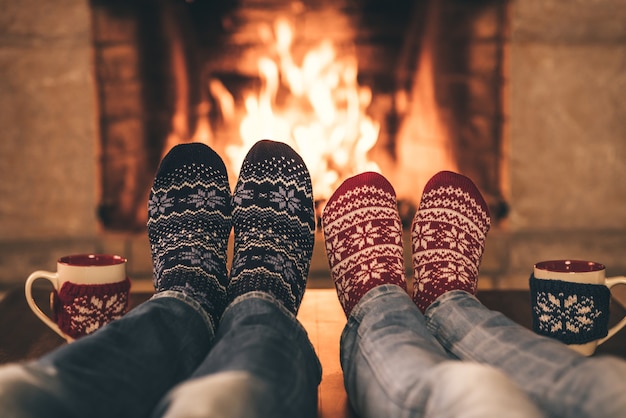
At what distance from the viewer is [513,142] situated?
5.40 feet

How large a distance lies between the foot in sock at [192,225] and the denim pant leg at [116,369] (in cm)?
10

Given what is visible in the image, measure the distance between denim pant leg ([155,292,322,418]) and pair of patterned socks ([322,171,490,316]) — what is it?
285 millimetres

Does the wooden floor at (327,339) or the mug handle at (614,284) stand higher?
the mug handle at (614,284)

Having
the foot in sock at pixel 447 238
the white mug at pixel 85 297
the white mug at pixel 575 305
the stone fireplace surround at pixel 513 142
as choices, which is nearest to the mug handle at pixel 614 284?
the white mug at pixel 575 305

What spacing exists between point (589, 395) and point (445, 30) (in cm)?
128

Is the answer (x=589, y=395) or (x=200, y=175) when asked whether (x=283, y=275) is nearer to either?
(x=200, y=175)

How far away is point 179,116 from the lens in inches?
64.7

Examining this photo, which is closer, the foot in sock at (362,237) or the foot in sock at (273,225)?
the foot in sock at (273,225)

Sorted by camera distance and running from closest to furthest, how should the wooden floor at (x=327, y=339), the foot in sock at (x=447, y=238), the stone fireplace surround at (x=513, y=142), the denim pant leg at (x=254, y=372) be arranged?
the denim pant leg at (x=254, y=372)
the wooden floor at (x=327, y=339)
the foot in sock at (x=447, y=238)
the stone fireplace surround at (x=513, y=142)

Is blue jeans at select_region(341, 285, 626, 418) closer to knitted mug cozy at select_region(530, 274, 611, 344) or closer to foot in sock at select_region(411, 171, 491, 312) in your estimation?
knitted mug cozy at select_region(530, 274, 611, 344)

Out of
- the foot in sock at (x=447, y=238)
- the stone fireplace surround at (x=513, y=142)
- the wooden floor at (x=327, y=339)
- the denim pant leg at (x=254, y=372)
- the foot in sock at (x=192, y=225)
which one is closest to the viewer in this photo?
the denim pant leg at (x=254, y=372)

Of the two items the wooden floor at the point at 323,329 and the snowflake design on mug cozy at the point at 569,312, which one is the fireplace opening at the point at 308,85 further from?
the snowflake design on mug cozy at the point at 569,312

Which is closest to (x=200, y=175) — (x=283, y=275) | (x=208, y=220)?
(x=208, y=220)

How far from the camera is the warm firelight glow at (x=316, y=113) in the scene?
1635mm
